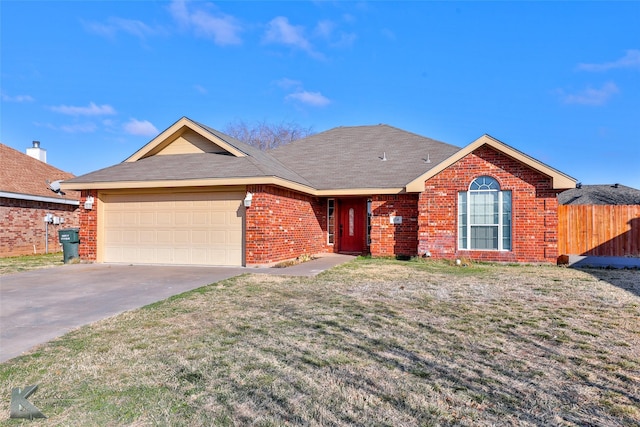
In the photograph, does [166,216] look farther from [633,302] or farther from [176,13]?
[633,302]

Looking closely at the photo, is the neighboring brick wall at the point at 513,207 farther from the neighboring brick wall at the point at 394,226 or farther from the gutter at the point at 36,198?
the gutter at the point at 36,198

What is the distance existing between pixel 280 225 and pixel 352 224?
466cm

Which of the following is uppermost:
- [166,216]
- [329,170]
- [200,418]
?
[329,170]

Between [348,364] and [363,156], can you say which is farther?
[363,156]

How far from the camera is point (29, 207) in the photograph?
17141mm

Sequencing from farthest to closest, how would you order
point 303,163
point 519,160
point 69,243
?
point 303,163
point 69,243
point 519,160

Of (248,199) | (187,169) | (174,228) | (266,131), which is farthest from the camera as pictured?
(266,131)

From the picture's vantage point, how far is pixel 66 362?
4129 mm

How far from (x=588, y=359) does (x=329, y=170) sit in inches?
511

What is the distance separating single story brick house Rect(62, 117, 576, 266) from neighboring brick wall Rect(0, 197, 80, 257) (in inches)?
206

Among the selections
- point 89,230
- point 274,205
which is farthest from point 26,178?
point 274,205

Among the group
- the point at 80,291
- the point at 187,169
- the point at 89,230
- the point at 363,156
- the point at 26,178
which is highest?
Answer: the point at 363,156

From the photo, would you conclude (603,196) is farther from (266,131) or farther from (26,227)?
(26,227)

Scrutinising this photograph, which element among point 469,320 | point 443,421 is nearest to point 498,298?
point 469,320
